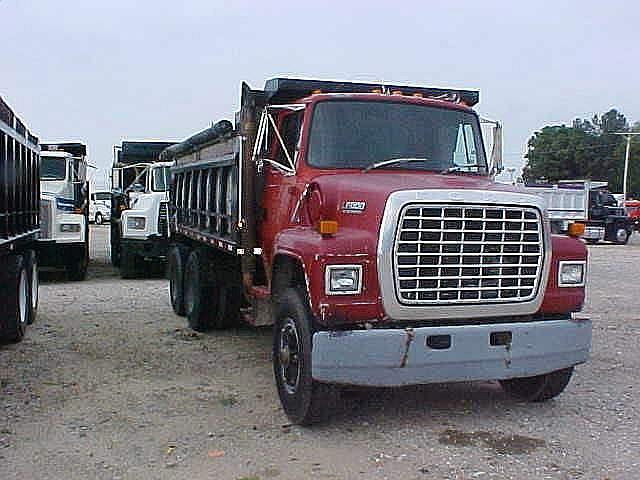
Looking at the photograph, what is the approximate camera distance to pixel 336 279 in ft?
18.0

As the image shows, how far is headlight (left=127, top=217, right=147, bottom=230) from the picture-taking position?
1525 centimetres

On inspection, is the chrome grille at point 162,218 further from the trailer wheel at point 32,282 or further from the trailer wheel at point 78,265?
the trailer wheel at point 32,282

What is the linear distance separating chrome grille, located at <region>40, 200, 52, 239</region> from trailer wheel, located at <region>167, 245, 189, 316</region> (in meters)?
3.05

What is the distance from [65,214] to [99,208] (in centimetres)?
3406

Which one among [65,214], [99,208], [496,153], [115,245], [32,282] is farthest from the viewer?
[99,208]

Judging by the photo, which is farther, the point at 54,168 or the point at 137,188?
the point at 137,188

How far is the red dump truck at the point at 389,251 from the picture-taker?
5.51 metres

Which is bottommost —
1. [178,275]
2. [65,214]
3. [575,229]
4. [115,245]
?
[115,245]

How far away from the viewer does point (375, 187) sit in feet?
19.2

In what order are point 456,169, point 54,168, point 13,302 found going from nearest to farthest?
point 456,169 → point 13,302 → point 54,168

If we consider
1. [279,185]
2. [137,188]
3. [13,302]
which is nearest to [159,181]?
[137,188]

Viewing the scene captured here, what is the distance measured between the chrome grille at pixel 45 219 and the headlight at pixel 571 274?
9722 millimetres

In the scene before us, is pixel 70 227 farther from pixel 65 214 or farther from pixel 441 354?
pixel 441 354

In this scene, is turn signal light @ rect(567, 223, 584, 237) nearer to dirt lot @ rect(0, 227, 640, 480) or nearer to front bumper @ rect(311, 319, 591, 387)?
front bumper @ rect(311, 319, 591, 387)
